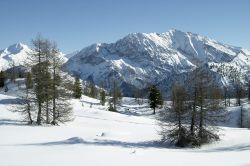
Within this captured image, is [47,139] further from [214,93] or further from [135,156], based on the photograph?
[214,93]

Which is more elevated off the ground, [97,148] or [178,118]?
[178,118]

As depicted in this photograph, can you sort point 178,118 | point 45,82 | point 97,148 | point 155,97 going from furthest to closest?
point 155,97 < point 45,82 < point 178,118 < point 97,148

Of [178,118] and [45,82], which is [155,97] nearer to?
[45,82]

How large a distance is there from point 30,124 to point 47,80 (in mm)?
5630

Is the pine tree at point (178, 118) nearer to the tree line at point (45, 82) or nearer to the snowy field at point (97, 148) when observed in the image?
the snowy field at point (97, 148)

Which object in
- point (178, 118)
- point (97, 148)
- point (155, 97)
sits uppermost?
point (155, 97)

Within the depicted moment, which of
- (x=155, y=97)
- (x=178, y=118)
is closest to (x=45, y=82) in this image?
(x=178, y=118)

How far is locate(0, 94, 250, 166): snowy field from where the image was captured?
19406mm

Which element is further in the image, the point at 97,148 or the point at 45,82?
the point at 45,82

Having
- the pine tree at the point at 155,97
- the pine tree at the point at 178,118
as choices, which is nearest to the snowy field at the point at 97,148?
the pine tree at the point at 178,118

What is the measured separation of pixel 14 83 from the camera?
119 meters

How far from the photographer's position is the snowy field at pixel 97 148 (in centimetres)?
1941

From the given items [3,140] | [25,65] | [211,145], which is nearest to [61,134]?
[3,140]

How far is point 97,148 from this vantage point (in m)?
26.2
